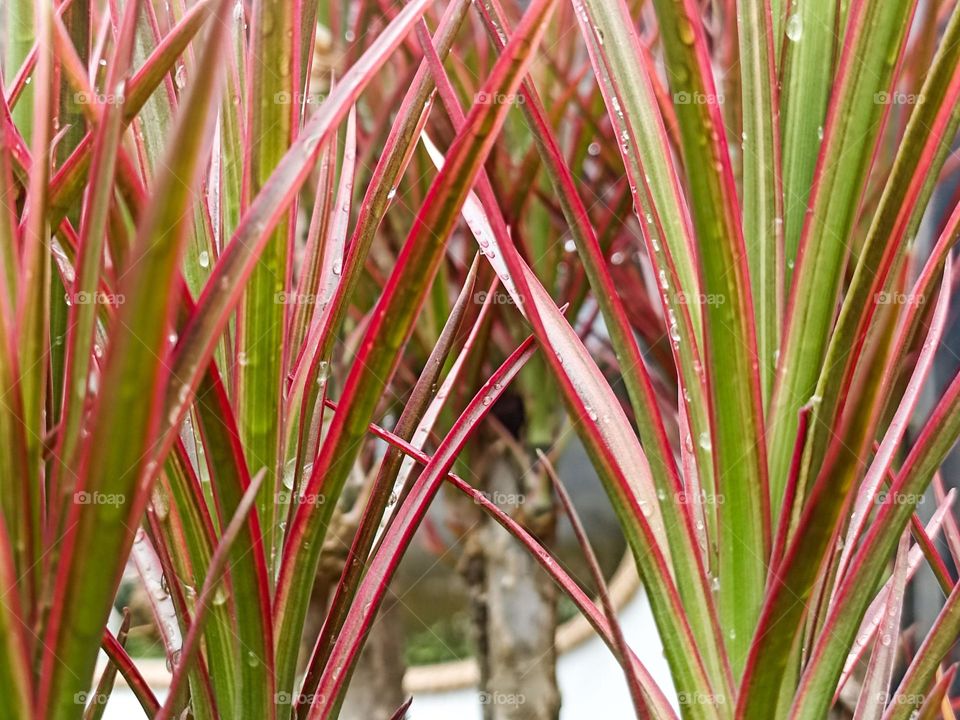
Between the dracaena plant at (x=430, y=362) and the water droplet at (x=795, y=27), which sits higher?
the water droplet at (x=795, y=27)

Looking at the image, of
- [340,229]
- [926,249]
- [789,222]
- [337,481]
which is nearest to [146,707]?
[337,481]

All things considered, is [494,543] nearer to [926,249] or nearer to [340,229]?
[340,229]

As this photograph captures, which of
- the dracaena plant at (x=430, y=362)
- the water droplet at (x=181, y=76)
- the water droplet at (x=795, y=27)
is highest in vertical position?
the water droplet at (x=181, y=76)

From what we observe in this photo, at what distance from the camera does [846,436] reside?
0.25 metres

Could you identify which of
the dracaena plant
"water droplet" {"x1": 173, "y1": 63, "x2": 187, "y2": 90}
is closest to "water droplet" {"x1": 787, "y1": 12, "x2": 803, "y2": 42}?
the dracaena plant

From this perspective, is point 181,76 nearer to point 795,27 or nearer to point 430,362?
point 430,362

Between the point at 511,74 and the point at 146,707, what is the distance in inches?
12.6

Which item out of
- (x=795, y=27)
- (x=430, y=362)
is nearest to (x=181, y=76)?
(x=430, y=362)

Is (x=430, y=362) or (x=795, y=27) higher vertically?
(x=795, y=27)

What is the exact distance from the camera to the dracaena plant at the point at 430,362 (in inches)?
9.3

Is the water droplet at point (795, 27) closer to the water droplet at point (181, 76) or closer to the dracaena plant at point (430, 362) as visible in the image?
the dracaena plant at point (430, 362)

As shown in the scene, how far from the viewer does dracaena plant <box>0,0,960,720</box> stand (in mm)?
237

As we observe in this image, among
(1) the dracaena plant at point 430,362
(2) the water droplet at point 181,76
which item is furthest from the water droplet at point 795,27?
(2) the water droplet at point 181,76

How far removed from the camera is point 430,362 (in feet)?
1.21
